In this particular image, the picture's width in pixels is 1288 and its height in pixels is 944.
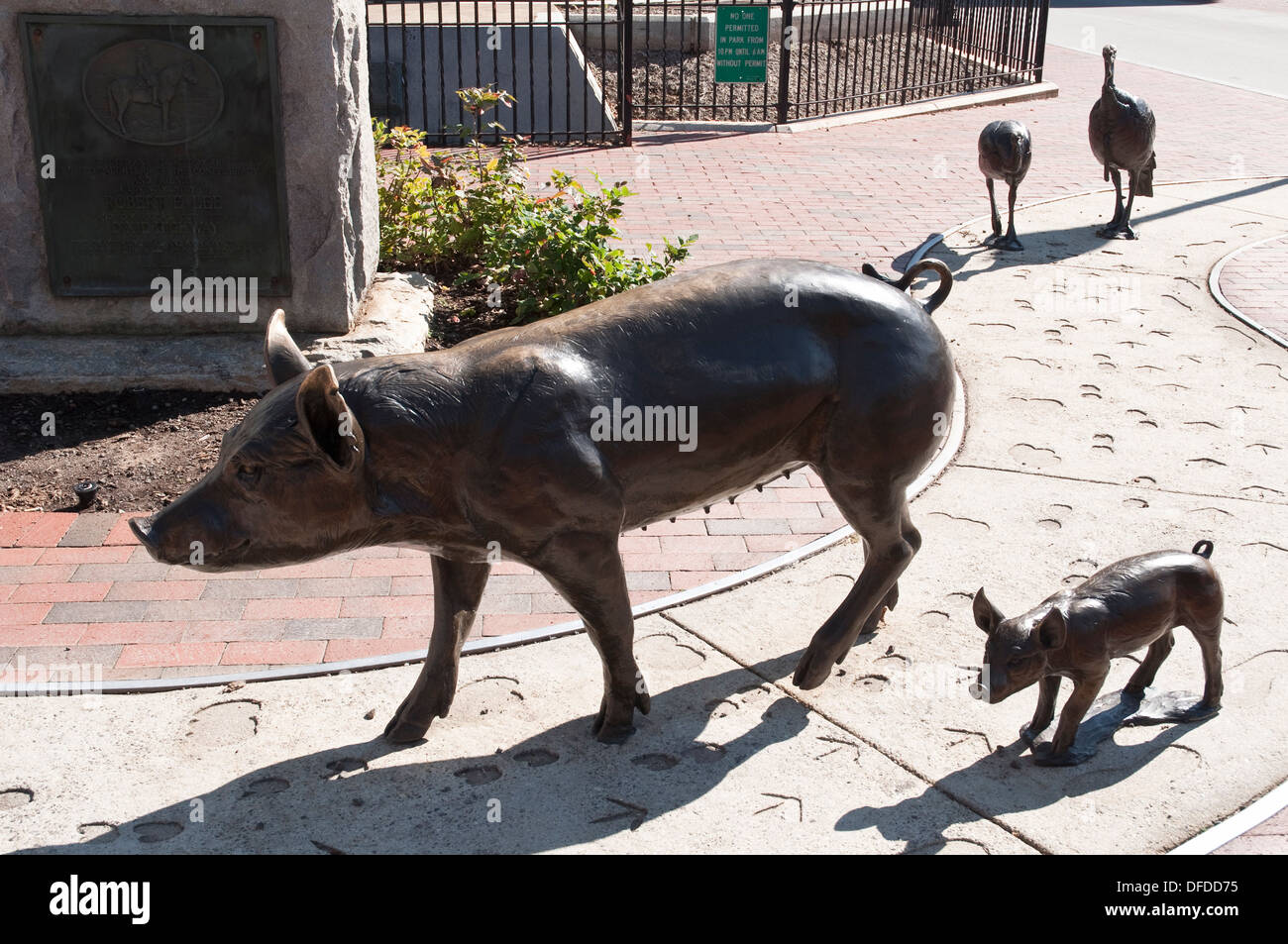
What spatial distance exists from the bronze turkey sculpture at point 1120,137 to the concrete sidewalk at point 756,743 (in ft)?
15.7

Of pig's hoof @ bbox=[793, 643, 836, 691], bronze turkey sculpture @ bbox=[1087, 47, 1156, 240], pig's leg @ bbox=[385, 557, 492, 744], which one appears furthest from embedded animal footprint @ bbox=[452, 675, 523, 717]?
bronze turkey sculpture @ bbox=[1087, 47, 1156, 240]

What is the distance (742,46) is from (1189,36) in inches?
539

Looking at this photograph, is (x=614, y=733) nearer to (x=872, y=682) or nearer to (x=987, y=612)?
(x=872, y=682)

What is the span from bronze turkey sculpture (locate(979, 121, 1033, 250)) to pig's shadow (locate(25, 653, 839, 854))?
656 centimetres

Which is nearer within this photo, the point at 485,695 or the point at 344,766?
the point at 344,766

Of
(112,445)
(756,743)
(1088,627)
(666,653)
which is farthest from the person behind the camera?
(112,445)

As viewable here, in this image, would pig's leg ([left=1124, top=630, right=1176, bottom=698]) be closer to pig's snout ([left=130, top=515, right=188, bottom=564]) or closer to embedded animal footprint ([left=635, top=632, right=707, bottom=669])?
embedded animal footprint ([left=635, top=632, right=707, bottom=669])

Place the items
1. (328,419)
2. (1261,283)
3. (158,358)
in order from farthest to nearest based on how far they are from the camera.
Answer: (1261,283), (158,358), (328,419)

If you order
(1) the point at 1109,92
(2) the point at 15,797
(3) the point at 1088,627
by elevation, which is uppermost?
(1) the point at 1109,92

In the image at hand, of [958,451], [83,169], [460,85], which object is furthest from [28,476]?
[460,85]

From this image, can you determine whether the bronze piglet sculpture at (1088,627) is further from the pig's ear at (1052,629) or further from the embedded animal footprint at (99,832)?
the embedded animal footprint at (99,832)

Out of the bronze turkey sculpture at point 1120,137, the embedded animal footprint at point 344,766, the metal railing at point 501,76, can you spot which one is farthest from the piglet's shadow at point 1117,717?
the metal railing at point 501,76

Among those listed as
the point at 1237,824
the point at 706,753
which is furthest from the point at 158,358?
the point at 1237,824

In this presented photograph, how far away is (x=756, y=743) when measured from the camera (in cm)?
394
